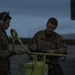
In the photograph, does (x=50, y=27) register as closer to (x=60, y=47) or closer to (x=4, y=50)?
(x=60, y=47)

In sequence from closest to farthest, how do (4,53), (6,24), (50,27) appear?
1. (4,53)
2. (6,24)
3. (50,27)

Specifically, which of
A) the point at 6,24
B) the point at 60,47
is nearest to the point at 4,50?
the point at 6,24

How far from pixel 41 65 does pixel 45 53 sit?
8.0 inches

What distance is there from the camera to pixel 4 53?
327 inches

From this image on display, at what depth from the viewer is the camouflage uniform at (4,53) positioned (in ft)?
27.3

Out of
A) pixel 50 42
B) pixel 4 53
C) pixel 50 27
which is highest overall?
pixel 50 27

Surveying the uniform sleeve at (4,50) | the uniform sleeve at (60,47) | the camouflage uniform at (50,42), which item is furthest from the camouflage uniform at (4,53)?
the uniform sleeve at (60,47)

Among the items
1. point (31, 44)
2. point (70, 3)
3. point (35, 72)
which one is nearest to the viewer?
point (35, 72)

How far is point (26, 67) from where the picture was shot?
842 centimetres

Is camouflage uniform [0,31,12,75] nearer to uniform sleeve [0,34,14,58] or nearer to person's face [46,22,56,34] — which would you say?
uniform sleeve [0,34,14,58]

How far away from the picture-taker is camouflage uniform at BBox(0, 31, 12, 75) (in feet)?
27.3

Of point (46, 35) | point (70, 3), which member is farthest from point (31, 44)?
point (70, 3)

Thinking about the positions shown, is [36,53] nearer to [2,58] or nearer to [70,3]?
[2,58]

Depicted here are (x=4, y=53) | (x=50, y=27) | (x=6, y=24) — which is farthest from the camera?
(x=50, y=27)
